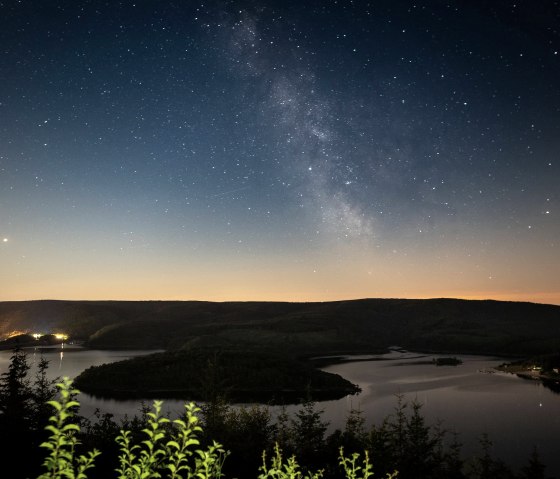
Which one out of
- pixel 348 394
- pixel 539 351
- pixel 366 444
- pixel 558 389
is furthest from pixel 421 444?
A: pixel 539 351

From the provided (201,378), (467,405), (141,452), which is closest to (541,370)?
(467,405)

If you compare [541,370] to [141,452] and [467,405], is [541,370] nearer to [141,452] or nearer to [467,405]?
[467,405]

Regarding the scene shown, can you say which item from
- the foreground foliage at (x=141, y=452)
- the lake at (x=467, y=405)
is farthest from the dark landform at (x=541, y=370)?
the foreground foliage at (x=141, y=452)

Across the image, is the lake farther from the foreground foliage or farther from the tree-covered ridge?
the foreground foliage

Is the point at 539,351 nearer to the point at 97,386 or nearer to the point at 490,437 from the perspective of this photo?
the point at 490,437

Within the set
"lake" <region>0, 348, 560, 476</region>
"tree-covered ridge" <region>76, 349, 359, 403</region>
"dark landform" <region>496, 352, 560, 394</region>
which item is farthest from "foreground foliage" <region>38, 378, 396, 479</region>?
"dark landform" <region>496, 352, 560, 394</region>

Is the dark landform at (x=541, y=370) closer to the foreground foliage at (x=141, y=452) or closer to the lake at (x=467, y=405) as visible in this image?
the lake at (x=467, y=405)
